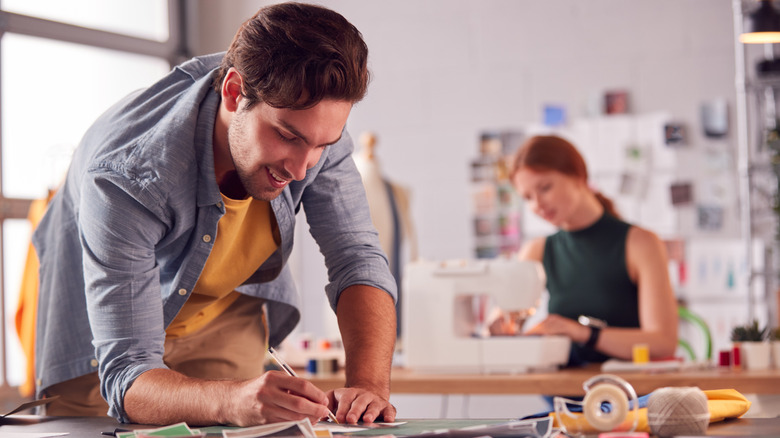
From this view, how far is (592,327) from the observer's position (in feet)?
8.70

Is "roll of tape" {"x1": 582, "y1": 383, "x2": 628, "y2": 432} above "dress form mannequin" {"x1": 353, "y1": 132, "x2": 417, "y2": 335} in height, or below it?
below

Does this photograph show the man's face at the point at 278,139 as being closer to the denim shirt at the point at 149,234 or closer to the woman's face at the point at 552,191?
the denim shirt at the point at 149,234

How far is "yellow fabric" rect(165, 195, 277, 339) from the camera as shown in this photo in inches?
62.2

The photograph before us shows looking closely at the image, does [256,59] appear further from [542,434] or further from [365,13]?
[365,13]

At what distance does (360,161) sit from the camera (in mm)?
3904

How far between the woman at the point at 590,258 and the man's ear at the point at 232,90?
63.0 inches

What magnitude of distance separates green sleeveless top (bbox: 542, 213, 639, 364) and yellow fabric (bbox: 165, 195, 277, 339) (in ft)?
4.84

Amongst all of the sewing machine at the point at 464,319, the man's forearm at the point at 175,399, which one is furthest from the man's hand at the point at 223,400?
the sewing machine at the point at 464,319

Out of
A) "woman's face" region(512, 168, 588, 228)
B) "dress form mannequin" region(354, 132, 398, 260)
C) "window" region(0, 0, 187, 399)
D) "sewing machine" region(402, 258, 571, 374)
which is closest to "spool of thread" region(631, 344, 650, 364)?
"sewing machine" region(402, 258, 571, 374)

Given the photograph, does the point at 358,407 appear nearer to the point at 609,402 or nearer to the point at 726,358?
the point at 609,402

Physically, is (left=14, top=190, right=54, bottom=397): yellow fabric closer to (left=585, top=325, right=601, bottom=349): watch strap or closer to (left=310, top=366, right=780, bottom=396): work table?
(left=310, top=366, right=780, bottom=396): work table

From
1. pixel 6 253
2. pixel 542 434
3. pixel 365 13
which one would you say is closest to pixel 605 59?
pixel 365 13

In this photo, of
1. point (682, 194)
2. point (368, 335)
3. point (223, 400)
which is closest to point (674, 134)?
point (682, 194)

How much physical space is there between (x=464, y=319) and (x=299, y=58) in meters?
1.48
